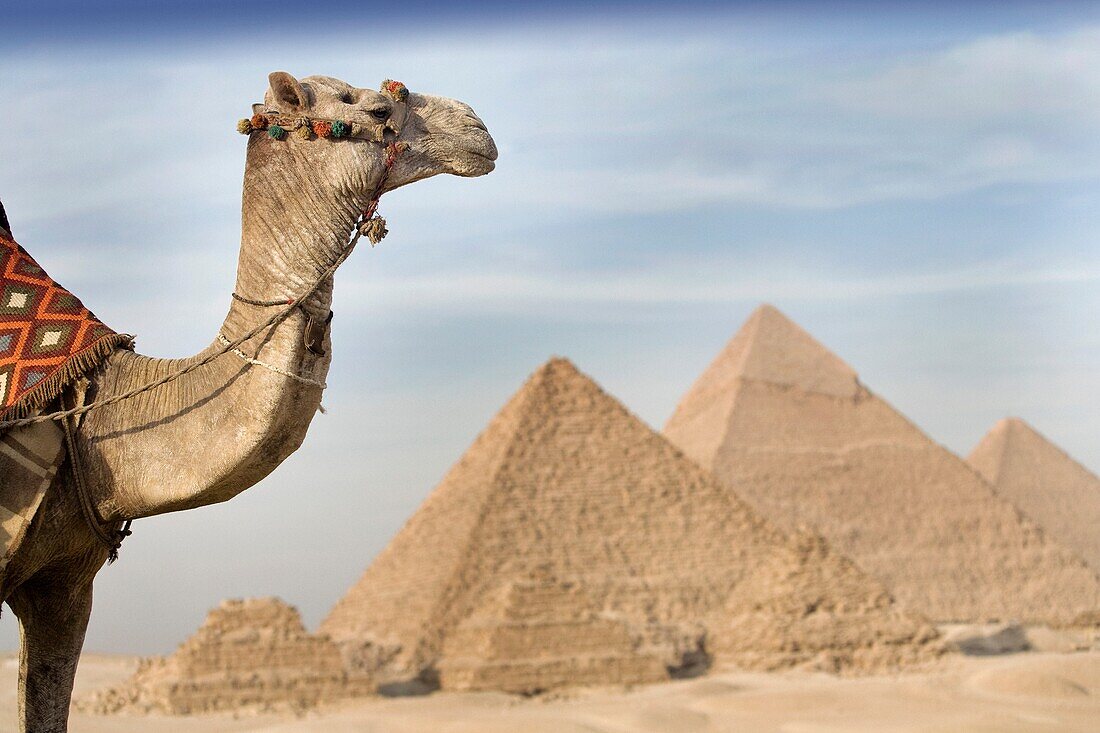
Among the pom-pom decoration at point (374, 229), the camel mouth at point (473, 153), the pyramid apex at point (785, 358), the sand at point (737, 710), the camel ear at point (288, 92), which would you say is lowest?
the sand at point (737, 710)

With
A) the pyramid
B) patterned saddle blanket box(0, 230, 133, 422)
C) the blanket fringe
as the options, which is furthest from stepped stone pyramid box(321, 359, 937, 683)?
the blanket fringe

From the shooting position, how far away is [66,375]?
5.32 meters

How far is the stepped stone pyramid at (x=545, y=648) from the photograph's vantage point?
4119 cm

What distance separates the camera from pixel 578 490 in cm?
7681

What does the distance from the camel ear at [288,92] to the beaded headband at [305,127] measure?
31 mm

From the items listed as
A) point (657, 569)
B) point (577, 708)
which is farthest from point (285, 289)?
point (657, 569)

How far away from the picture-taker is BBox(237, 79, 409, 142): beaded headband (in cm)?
521

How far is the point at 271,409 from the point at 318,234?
1.70 ft

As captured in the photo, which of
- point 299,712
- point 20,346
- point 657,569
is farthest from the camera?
point 657,569

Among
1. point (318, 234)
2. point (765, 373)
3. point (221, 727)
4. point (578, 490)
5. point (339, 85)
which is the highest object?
point (765, 373)

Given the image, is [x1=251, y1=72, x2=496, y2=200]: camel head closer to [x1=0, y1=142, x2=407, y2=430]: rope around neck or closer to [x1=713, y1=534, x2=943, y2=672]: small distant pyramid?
[x1=0, y1=142, x2=407, y2=430]: rope around neck

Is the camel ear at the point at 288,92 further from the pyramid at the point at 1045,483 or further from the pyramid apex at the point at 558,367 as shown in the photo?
the pyramid at the point at 1045,483

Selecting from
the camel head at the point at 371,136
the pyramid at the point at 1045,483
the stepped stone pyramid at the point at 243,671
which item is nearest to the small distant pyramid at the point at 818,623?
the stepped stone pyramid at the point at 243,671

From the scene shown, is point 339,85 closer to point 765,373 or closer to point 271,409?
point 271,409
